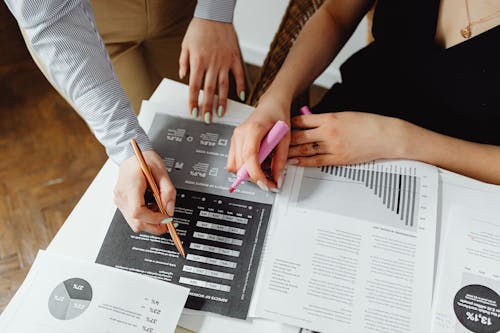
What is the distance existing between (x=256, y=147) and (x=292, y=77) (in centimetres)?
20

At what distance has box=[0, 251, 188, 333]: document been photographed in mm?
568

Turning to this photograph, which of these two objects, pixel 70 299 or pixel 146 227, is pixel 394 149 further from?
pixel 70 299

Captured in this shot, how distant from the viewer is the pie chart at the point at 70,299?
22.7 inches

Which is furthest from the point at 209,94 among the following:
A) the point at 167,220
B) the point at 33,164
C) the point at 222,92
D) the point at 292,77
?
the point at 33,164

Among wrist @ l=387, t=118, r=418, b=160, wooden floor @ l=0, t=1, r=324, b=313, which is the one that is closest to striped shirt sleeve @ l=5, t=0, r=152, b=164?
wrist @ l=387, t=118, r=418, b=160

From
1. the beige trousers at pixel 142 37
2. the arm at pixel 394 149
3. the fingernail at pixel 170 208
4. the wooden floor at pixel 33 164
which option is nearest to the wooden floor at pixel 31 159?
the wooden floor at pixel 33 164

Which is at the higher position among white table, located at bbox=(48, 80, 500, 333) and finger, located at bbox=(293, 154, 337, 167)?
finger, located at bbox=(293, 154, 337, 167)

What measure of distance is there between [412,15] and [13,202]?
130 cm

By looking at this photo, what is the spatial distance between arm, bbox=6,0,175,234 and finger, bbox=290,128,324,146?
0.22 m

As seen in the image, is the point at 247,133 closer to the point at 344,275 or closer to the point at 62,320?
the point at 344,275

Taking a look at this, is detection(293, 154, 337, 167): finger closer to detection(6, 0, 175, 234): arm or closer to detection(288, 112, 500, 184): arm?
detection(288, 112, 500, 184): arm

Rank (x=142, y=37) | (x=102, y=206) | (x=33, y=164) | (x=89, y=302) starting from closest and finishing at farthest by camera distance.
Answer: (x=89, y=302)
(x=102, y=206)
(x=142, y=37)
(x=33, y=164)

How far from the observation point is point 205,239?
0.64 metres

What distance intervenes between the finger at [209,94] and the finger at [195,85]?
0.04 feet
